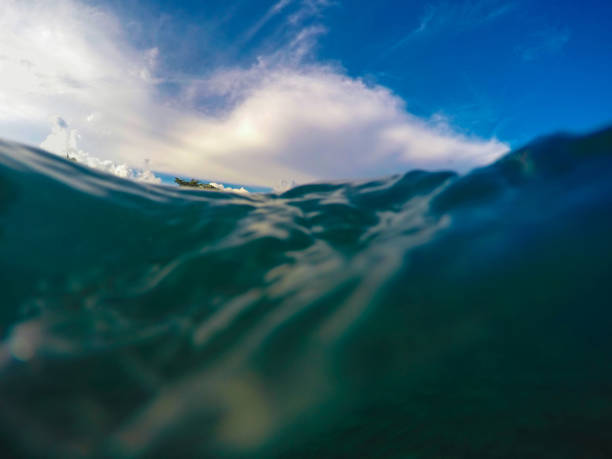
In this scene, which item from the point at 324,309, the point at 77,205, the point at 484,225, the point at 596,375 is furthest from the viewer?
the point at 77,205

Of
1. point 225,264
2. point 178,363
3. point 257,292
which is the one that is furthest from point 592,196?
point 178,363

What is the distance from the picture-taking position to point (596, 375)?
6.77 feet

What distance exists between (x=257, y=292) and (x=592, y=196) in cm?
327

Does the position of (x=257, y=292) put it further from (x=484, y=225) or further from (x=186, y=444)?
(x=484, y=225)

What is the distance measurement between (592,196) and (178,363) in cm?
385

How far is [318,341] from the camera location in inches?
77.9

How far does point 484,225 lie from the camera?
2885mm

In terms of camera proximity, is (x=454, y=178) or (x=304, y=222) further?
(x=454, y=178)

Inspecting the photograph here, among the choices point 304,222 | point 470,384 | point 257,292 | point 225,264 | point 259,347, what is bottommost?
point 470,384

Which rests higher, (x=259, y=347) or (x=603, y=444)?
(x=259, y=347)

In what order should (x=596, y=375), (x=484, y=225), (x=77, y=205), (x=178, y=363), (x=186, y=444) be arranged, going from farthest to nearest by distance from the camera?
1. (x=77, y=205)
2. (x=484, y=225)
3. (x=596, y=375)
4. (x=178, y=363)
5. (x=186, y=444)

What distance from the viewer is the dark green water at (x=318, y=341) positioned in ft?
5.66

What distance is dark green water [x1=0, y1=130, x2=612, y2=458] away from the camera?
1.73 m

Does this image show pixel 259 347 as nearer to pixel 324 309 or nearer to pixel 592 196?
pixel 324 309
